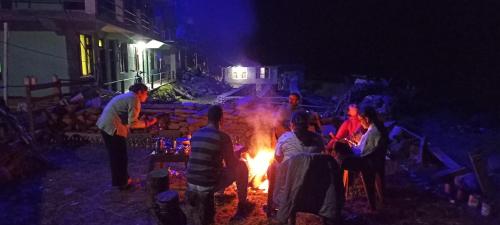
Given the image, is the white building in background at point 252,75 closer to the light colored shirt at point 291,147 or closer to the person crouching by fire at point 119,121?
the person crouching by fire at point 119,121

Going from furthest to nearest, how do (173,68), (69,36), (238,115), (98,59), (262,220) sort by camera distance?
(173,68) < (98,59) < (69,36) < (238,115) < (262,220)

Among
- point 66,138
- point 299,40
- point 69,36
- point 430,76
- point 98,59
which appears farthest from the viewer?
point 299,40

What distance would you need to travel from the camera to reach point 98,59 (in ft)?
59.6

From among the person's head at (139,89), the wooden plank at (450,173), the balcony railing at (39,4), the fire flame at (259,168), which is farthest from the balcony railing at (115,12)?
the wooden plank at (450,173)

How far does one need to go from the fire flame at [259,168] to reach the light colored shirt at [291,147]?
74.8 inches

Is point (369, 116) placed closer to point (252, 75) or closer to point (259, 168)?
point (259, 168)

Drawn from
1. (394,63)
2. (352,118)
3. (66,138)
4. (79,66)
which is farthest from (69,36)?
(394,63)

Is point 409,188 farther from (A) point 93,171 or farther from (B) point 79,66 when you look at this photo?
(B) point 79,66

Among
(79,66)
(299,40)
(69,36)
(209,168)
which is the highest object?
(299,40)

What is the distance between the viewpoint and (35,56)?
51.9 feet

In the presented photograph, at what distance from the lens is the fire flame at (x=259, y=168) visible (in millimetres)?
7070

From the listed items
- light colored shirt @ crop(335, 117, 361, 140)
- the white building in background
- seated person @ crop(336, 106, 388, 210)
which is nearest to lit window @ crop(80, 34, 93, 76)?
light colored shirt @ crop(335, 117, 361, 140)

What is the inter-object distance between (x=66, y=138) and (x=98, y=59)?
8361 millimetres

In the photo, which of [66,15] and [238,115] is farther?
[66,15]
